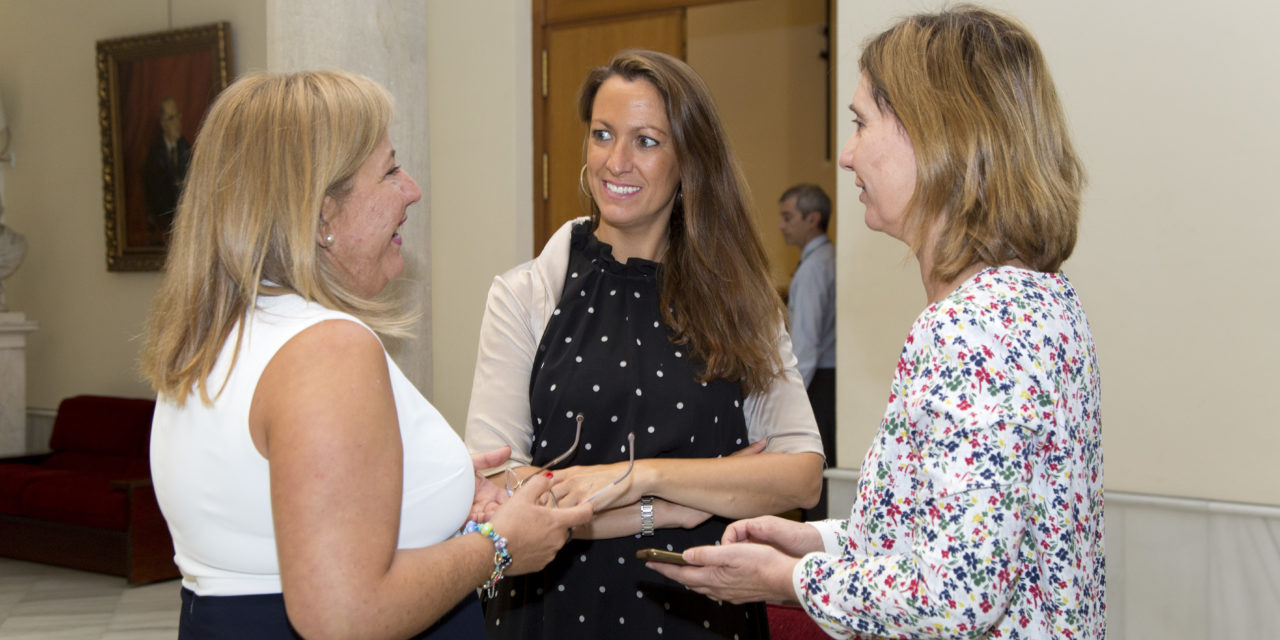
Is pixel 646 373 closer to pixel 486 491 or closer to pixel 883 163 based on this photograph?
pixel 486 491

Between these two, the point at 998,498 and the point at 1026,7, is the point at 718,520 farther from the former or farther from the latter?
the point at 1026,7

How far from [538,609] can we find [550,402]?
0.42 meters

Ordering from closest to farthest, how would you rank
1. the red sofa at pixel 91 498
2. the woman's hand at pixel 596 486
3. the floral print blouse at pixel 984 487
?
1. the floral print blouse at pixel 984 487
2. the woman's hand at pixel 596 486
3. the red sofa at pixel 91 498

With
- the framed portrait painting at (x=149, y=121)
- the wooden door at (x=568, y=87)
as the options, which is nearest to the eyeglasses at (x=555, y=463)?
the wooden door at (x=568, y=87)

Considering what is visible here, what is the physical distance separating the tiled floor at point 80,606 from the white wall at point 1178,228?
461cm

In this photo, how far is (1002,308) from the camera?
133cm

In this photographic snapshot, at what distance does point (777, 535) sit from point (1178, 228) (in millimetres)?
2807

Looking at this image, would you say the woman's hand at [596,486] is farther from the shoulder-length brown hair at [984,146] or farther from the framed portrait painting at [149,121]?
the framed portrait painting at [149,121]

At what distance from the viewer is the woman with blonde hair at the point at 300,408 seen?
1300 millimetres

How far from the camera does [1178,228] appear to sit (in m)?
3.84

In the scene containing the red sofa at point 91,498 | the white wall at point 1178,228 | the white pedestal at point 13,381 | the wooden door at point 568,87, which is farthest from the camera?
the white pedestal at point 13,381

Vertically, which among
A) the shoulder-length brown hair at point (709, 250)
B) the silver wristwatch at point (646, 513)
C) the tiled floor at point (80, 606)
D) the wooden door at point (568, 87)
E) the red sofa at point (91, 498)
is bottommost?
the tiled floor at point (80, 606)

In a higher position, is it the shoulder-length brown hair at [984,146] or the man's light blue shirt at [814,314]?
the shoulder-length brown hair at [984,146]

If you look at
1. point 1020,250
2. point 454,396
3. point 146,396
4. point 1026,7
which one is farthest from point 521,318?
point 146,396
